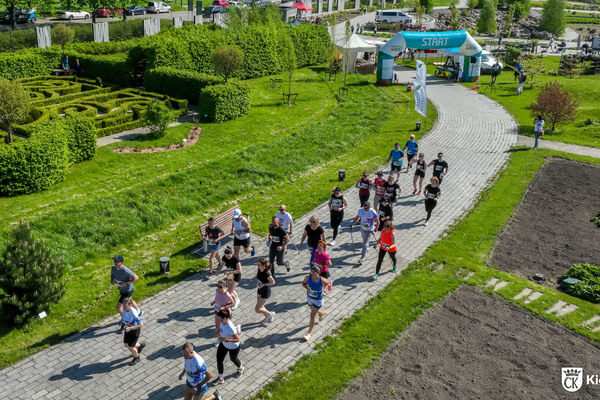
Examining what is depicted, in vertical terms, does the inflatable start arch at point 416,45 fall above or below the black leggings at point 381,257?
above

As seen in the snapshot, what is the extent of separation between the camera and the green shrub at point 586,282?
1319cm

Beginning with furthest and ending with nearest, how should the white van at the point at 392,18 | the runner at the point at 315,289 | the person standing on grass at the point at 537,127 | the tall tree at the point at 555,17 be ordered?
1. the white van at the point at 392,18
2. the tall tree at the point at 555,17
3. the person standing on grass at the point at 537,127
4. the runner at the point at 315,289

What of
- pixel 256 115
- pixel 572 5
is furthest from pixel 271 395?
pixel 572 5

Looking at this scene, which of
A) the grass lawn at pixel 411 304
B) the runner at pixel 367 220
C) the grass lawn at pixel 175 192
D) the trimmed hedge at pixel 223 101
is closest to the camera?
the grass lawn at pixel 411 304

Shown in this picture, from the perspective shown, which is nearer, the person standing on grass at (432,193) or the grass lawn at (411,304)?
the grass lawn at (411,304)

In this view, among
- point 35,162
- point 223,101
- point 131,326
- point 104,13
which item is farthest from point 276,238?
point 104,13

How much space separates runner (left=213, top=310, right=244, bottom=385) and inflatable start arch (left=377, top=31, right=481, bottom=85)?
A: 3008 cm

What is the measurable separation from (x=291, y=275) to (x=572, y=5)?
11220cm

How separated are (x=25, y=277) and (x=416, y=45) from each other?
3186 centimetres

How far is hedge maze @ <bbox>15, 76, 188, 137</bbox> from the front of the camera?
973 inches

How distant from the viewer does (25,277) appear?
1114 centimetres

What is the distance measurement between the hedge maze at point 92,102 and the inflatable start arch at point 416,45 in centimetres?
1537

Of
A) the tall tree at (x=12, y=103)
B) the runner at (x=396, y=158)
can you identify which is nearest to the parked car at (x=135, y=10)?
the tall tree at (x=12, y=103)

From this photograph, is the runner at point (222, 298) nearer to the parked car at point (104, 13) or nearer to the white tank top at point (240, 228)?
the white tank top at point (240, 228)
